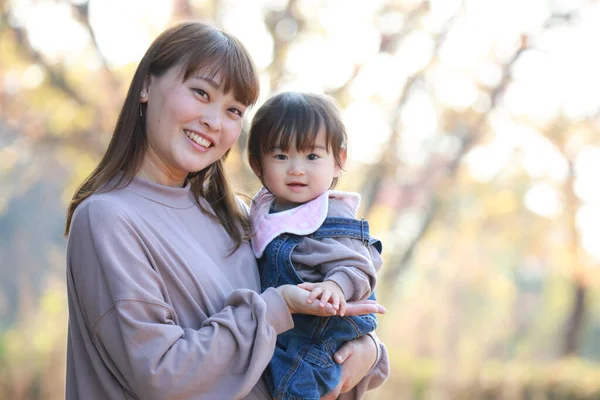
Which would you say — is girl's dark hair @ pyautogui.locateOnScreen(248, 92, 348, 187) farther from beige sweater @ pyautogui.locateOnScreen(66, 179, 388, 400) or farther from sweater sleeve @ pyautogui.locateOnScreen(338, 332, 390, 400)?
sweater sleeve @ pyautogui.locateOnScreen(338, 332, 390, 400)

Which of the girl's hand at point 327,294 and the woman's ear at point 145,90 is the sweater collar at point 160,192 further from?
the girl's hand at point 327,294

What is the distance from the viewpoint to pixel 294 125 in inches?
90.0

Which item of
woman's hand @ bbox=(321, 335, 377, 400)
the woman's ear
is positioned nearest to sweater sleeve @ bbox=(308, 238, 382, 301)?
woman's hand @ bbox=(321, 335, 377, 400)

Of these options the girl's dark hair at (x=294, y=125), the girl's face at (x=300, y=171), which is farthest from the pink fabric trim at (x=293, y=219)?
the girl's dark hair at (x=294, y=125)

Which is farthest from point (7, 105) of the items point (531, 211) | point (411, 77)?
point (531, 211)

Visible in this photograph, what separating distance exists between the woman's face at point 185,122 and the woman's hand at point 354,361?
27.3 inches

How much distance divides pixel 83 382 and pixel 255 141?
0.90m

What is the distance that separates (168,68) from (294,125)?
419 mm

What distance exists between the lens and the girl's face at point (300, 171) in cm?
229

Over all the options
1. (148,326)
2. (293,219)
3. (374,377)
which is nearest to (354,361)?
(374,377)

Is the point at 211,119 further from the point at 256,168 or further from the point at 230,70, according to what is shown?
the point at 256,168

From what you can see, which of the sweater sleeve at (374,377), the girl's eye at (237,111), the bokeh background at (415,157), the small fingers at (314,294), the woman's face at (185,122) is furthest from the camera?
the bokeh background at (415,157)

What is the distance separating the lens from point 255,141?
7.79 feet

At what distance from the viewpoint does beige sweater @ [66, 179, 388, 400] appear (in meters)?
1.81
